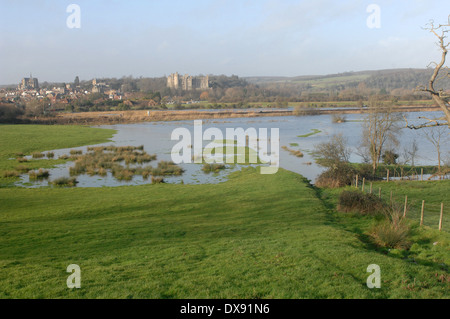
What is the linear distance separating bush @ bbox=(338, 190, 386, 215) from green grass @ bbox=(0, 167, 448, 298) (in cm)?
89

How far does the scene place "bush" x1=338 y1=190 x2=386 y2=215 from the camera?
59.3ft

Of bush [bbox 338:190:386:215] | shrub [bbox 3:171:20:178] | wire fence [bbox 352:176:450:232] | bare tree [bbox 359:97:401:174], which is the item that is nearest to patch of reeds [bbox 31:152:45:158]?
shrub [bbox 3:171:20:178]

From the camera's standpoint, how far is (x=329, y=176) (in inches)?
1099

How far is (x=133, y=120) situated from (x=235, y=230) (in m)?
91.3

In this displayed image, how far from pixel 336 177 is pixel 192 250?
18194 mm

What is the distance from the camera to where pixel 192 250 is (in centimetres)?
1183

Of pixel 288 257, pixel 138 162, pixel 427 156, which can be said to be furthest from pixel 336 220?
pixel 427 156

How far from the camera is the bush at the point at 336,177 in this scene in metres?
27.3

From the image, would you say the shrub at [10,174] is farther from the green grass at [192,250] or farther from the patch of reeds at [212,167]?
the patch of reeds at [212,167]

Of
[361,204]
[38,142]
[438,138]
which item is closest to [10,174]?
[38,142]

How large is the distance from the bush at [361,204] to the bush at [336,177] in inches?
319

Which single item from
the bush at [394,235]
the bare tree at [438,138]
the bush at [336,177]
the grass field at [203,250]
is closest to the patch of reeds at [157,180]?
the grass field at [203,250]

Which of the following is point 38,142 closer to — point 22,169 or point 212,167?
point 22,169

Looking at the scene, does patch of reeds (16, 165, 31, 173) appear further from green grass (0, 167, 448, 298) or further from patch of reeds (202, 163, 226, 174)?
patch of reeds (202, 163, 226, 174)
